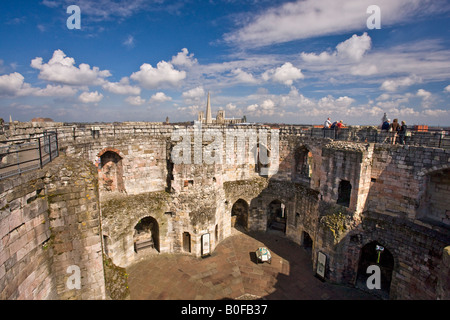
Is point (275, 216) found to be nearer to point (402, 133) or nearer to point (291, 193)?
point (291, 193)

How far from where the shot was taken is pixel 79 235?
6469 mm

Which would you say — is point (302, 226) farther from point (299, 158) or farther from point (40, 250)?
point (40, 250)

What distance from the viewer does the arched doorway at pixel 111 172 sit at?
1309 centimetres

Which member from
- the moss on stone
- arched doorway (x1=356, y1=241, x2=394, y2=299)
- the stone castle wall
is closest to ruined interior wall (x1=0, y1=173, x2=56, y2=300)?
the moss on stone

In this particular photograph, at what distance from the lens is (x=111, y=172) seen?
13.4 m

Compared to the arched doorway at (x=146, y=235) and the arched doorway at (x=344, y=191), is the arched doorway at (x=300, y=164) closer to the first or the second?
the arched doorway at (x=344, y=191)

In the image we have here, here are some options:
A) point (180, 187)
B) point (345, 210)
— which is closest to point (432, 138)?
point (345, 210)

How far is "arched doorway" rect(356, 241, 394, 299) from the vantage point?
12484 millimetres

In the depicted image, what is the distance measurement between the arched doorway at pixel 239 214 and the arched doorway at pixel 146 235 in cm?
604

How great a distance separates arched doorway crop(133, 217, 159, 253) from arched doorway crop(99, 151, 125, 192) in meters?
2.72

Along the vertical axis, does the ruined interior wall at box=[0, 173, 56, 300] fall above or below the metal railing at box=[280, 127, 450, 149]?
below

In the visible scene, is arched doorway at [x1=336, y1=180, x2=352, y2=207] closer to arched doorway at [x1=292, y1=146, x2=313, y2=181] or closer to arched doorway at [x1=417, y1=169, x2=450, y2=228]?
arched doorway at [x1=292, y1=146, x2=313, y2=181]

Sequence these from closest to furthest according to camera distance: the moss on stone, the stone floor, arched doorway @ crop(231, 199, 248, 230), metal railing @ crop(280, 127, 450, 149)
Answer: the moss on stone
metal railing @ crop(280, 127, 450, 149)
the stone floor
arched doorway @ crop(231, 199, 248, 230)
